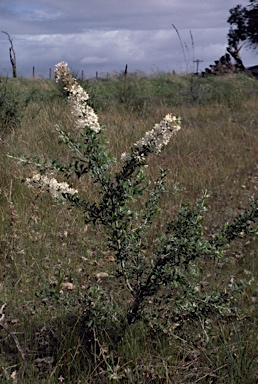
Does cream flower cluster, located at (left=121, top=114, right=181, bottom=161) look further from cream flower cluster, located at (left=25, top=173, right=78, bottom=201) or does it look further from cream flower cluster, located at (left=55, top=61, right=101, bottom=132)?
cream flower cluster, located at (left=25, top=173, right=78, bottom=201)

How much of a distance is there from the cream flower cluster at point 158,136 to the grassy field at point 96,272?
654 mm

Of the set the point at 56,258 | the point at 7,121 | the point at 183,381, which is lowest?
the point at 183,381

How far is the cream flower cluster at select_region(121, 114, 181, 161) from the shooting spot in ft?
10.9

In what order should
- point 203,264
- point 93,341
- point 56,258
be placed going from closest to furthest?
point 93,341 → point 56,258 → point 203,264

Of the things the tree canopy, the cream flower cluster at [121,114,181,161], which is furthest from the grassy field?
the tree canopy

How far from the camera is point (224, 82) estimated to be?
21.2 metres

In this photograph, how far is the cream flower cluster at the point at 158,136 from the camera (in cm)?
332

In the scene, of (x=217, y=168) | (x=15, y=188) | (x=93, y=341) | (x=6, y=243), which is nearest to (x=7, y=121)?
(x=15, y=188)

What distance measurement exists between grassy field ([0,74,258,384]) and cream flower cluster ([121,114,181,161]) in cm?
65

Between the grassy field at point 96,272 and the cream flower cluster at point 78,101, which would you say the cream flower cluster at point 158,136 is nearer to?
Result: the cream flower cluster at point 78,101

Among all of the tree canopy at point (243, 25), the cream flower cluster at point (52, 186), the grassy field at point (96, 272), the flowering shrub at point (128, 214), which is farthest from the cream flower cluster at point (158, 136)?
the tree canopy at point (243, 25)

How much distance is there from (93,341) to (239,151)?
6627mm

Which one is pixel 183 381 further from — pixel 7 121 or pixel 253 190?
pixel 7 121

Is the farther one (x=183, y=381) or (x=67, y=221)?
(x=67, y=221)
